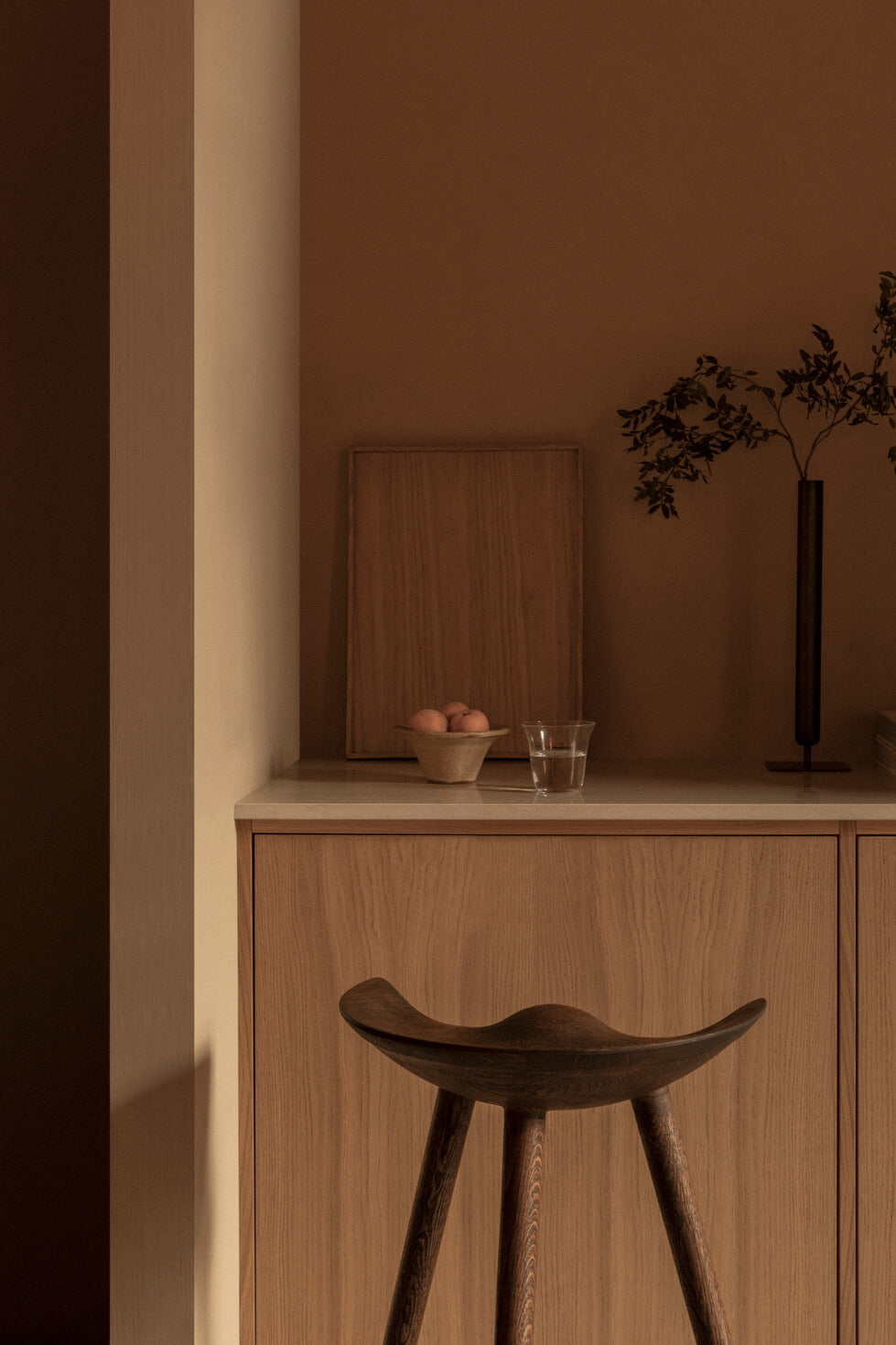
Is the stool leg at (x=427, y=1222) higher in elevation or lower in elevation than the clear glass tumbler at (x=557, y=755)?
lower

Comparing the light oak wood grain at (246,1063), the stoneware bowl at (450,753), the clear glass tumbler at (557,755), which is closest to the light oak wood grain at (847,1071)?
the clear glass tumbler at (557,755)

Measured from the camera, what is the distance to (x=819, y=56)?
2.20 meters

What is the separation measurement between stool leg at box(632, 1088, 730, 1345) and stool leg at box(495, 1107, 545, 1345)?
130 millimetres

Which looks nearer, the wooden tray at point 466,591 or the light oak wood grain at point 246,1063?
the light oak wood grain at point 246,1063

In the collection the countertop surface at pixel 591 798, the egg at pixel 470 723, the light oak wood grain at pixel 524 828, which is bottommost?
the light oak wood grain at pixel 524 828

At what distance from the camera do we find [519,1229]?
3.88 feet

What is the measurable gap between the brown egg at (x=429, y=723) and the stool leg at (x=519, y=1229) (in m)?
0.72

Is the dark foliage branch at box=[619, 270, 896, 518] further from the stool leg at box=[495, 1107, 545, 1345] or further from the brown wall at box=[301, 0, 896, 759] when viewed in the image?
the stool leg at box=[495, 1107, 545, 1345]

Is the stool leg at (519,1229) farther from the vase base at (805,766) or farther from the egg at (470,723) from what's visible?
the vase base at (805,766)

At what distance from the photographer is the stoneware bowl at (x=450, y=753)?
5.95ft

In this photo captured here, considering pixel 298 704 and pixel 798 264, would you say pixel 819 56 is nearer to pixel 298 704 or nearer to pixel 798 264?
pixel 798 264

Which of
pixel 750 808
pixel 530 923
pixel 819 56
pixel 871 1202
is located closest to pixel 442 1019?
pixel 530 923

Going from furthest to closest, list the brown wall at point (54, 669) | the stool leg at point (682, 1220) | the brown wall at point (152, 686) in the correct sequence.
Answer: the brown wall at point (54, 669), the brown wall at point (152, 686), the stool leg at point (682, 1220)

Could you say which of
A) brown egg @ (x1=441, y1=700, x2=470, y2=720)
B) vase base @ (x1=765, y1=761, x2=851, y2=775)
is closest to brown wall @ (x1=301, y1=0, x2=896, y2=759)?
vase base @ (x1=765, y1=761, x2=851, y2=775)
